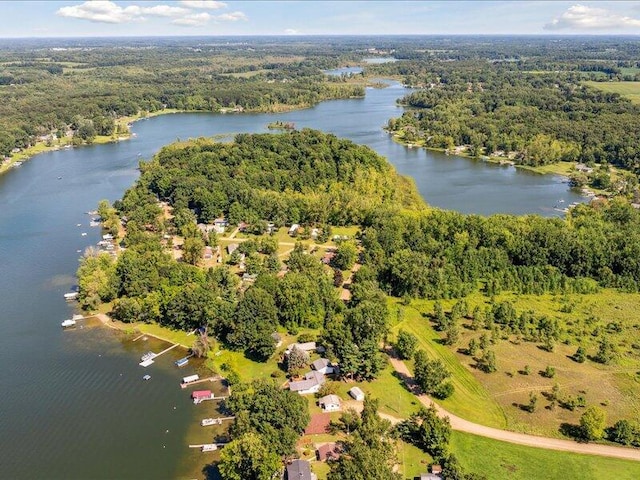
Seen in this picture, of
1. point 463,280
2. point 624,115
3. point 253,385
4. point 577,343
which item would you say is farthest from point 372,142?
point 253,385

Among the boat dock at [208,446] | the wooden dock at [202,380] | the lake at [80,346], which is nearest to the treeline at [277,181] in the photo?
the lake at [80,346]

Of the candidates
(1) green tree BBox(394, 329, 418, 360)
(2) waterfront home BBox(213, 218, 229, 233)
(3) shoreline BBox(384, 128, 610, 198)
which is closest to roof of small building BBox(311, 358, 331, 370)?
(1) green tree BBox(394, 329, 418, 360)

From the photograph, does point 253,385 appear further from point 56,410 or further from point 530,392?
point 530,392

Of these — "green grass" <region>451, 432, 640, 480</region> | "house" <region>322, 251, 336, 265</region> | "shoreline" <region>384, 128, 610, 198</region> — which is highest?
"shoreline" <region>384, 128, 610, 198</region>

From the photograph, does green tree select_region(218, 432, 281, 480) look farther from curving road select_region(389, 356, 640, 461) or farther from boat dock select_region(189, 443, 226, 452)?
curving road select_region(389, 356, 640, 461)

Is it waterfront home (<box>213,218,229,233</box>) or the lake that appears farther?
waterfront home (<box>213,218,229,233</box>)

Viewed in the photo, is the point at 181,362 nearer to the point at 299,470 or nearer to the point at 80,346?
the point at 80,346

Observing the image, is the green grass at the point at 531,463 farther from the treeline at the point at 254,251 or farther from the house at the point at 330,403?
the treeline at the point at 254,251
